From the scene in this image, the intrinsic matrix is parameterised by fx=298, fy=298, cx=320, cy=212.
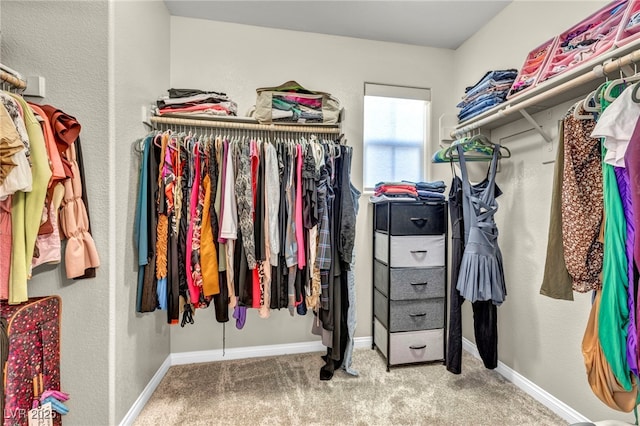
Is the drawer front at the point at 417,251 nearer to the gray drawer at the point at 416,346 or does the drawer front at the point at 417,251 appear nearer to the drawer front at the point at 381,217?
the drawer front at the point at 381,217

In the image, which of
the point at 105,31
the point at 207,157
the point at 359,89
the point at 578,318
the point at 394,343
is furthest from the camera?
the point at 359,89

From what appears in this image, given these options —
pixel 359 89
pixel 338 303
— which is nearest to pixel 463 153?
pixel 359 89

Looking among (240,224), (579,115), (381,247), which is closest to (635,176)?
(579,115)

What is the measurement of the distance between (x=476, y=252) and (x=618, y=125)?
976 millimetres

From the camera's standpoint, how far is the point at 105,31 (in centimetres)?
137

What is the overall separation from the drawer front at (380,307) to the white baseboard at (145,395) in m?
1.62

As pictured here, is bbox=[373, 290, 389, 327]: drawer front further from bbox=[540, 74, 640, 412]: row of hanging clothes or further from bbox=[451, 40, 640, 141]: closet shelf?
bbox=[451, 40, 640, 141]: closet shelf

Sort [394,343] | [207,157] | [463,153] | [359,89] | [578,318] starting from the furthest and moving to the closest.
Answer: [359,89]
[394,343]
[463,153]
[207,157]
[578,318]

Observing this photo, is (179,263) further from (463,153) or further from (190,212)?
(463,153)

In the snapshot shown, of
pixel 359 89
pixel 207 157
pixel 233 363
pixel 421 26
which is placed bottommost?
pixel 233 363

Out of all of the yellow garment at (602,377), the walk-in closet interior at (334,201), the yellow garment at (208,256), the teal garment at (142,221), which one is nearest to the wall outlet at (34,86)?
the walk-in closet interior at (334,201)

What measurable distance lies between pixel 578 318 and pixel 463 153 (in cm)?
111

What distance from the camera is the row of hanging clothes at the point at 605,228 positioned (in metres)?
0.97

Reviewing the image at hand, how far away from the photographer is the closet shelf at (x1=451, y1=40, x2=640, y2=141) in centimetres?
116
